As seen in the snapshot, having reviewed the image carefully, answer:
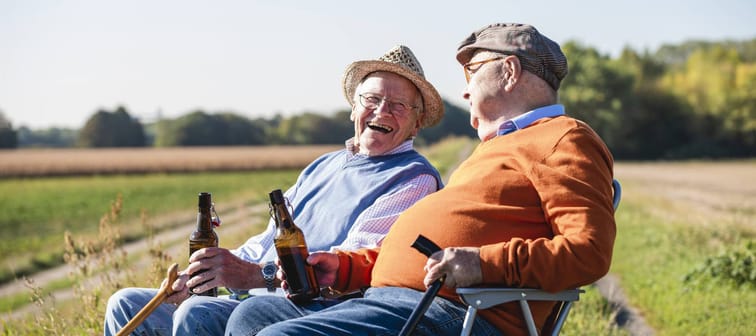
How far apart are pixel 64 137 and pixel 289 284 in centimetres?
8282

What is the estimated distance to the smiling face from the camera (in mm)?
3924

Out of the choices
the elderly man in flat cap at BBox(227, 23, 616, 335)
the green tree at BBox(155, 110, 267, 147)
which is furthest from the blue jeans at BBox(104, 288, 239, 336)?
the green tree at BBox(155, 110, 267, 147)

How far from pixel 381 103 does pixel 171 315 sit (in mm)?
1358

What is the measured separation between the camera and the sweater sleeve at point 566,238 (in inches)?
103

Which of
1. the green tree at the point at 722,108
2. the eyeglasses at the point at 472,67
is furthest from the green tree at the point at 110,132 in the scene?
the eyeglasses at the point at 472,67

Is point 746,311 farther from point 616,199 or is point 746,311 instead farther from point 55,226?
point 55,226

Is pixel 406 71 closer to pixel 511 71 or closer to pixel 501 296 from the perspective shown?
pixel 511 71

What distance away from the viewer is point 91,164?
59.4 m

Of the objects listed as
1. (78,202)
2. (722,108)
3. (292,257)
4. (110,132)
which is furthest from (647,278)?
(110,132)

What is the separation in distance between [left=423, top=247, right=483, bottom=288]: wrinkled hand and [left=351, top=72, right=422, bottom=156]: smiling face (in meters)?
1.32

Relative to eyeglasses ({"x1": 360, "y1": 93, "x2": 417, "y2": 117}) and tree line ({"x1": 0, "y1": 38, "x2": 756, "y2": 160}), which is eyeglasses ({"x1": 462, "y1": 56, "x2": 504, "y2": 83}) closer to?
eyeglasses ({"x1": 360, "y1": 93, "x2": 417, "y2": 117})

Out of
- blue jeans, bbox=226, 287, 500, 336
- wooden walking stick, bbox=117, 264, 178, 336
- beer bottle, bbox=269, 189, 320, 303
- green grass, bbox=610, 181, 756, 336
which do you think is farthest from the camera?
green grass, bbox=610, 181, 756, 336

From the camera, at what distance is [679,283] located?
7.21 m

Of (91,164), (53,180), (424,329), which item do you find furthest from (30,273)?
(91,164)
